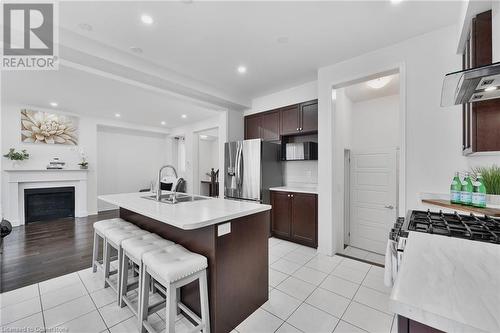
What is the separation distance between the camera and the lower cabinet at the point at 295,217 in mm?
3295

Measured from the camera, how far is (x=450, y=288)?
0.65 metres

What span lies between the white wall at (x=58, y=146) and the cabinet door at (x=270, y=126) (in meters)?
4.58

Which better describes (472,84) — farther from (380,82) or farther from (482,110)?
(380,82)

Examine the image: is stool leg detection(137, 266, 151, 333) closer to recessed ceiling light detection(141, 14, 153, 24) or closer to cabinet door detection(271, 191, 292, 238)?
recessed ceiling light detection(141, 14, 153, 24)

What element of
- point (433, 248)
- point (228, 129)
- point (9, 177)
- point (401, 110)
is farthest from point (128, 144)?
point (433, 248)

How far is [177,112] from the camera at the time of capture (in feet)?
17.7

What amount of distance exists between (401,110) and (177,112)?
4.80m

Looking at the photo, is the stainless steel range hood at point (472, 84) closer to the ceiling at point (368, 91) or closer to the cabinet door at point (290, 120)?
the ceiling at point (368, 91)

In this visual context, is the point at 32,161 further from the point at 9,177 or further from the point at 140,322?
the point at 140,322

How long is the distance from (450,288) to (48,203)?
23.2 feet

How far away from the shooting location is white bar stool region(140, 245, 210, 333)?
4.41 feet

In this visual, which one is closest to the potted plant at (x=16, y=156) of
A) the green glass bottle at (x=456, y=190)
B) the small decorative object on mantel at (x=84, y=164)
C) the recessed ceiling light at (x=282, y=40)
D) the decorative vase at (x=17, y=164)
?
the decorative vase at (x=17, y=164)

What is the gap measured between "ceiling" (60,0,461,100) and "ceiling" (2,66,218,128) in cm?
115

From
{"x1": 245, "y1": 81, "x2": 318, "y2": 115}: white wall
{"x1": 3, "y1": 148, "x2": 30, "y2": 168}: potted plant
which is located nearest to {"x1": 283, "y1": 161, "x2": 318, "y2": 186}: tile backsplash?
{"x1": 245, "y1": 81, "x2": 318, "y2": 115}: white wall
